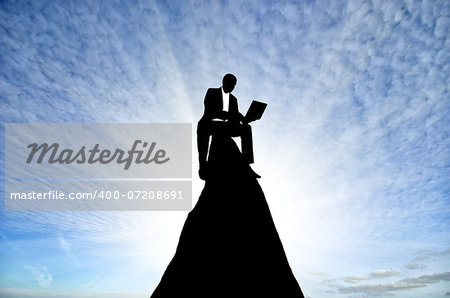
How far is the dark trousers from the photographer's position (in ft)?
22.0

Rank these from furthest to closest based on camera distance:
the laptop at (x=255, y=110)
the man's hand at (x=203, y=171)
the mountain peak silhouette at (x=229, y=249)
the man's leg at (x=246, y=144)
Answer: the man's leg at (x=246, y=144), the man's hand at (x=203, y=171), the laptop at (x=255, y=110), the mountain peak silhouette at (x=229, y=249)

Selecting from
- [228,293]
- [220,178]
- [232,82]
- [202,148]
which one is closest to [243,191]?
[220,178]

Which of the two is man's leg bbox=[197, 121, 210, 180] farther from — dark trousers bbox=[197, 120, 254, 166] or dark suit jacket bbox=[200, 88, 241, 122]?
dark suit jacket bbox=[200, 88, 241, 122]

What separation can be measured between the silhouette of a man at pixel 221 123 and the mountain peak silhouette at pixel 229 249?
30.7 inches

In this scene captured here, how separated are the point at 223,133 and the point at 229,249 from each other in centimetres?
323

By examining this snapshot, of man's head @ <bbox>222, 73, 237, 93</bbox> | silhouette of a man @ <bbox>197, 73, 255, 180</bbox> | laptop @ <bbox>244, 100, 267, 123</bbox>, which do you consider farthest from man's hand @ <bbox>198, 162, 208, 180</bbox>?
man's head @ <bbox>222, 73, 237, 93</bbox>

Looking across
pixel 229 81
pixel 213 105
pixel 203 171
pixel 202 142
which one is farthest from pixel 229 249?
pixel 229 81

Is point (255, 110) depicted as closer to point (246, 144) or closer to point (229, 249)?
point (246, 144)

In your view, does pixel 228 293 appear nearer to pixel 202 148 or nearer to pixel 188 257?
pixel 188 257

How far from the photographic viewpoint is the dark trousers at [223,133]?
6711 mm

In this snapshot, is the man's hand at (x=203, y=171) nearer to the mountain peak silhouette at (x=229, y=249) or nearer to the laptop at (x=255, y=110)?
the mountain peak silhouette at (x=229, y=249)

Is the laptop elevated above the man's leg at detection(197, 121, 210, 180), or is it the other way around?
the laptop

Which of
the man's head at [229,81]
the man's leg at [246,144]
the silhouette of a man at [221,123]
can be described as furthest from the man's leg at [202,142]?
the man's head at [229,81]

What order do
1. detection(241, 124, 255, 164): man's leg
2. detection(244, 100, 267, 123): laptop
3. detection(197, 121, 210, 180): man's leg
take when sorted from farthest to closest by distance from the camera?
Result: detection(241, 124, 255, 164): man's leg, detection(197, 121, 210, 180): man's leg, detection(244, 100, 267, 123): laptop
